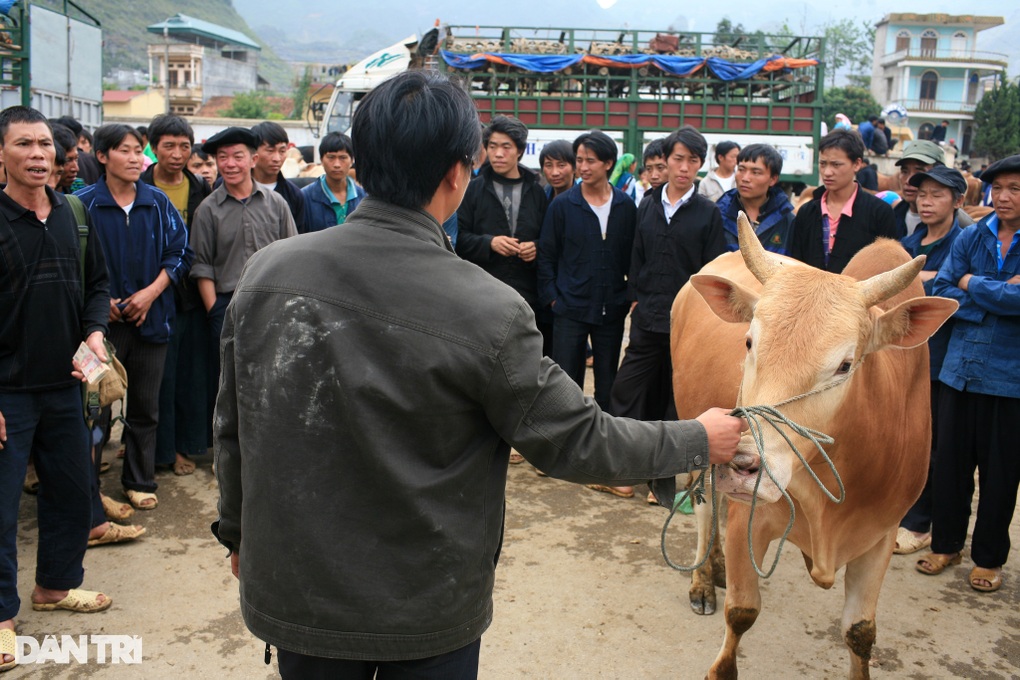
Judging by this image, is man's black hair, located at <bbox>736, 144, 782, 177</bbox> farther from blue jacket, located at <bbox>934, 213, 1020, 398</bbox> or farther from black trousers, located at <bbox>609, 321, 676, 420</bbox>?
blue jacket, located at <bbox>934, 213, 1020, 398</bbox>

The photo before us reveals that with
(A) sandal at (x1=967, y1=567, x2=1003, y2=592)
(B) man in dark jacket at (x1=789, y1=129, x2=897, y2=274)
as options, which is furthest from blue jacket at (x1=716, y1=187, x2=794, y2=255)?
(A) sandal at (x1=967, y1=567, x2=1003, y2=592)

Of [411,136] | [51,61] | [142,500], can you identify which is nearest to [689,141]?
[142,500]

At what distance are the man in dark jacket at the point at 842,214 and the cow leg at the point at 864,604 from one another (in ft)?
6.52

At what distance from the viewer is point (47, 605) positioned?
371cm

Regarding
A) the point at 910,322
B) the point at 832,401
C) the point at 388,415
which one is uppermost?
the point at 910,322

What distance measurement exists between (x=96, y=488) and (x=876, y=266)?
387cm

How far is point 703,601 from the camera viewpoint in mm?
4004

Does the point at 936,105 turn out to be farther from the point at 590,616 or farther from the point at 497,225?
the point at 590,616

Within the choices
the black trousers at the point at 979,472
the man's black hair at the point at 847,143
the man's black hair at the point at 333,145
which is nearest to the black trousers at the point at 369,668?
the black trousers at the point at 979,472

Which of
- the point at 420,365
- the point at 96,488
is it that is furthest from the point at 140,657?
the point at 420,365

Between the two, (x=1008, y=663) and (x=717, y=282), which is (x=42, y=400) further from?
(x=1008, y=663)

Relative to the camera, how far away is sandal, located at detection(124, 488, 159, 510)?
4.89m

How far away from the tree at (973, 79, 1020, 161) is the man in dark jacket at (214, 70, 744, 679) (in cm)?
4961

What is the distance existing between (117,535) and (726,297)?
329 centimetres
